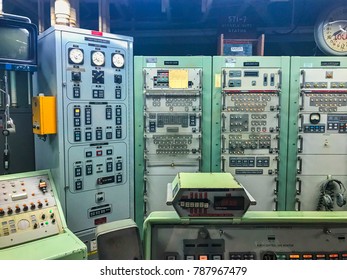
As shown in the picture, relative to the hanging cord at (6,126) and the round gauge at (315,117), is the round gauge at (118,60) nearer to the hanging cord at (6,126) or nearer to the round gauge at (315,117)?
the hanging cord at (6,126)

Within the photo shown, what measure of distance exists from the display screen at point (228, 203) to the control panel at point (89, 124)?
1547 mm

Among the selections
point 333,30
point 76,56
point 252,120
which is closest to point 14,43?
point 76,56

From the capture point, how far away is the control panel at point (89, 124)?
2305 mm

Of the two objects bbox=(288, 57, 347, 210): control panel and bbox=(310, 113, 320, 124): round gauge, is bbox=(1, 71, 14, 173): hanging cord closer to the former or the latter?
bbox=(288, 57, 347, 210): control panel

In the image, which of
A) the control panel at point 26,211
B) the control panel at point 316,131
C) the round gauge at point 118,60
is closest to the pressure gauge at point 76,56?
the round gauge at point 118,60

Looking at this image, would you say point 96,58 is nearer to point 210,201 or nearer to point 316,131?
point 210,201

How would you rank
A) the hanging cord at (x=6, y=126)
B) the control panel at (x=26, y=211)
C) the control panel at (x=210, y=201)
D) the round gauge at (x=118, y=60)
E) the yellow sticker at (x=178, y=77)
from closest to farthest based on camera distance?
the control panel at (x=210, y=201), the control panel at (x=26, y=211), the hanging cord at (x=6, y=126), the round gauge at (x=118, y=60), the yellow sticker at (x=178, y=77)

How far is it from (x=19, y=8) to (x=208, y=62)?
2.46 m

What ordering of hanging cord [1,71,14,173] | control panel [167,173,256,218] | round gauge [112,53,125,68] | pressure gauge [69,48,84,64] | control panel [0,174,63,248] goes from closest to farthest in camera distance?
control panel [167,173,256,218] → control panel [0,174,63,248] → hanging cord [1,71,14,173] → pressure gauge [69,48,84,64] → round gauge [112,53,125,68]

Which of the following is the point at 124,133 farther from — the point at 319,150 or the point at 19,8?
the point at 19,8

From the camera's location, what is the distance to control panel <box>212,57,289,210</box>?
2.79 m

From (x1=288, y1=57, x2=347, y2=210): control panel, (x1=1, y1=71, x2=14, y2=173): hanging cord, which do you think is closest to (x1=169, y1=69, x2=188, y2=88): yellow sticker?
(x1=288, y1=57, x2=347, y2=210): control panel

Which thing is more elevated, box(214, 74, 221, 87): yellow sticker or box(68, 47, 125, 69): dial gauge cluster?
box(68, 47, 125, 69): dial gauge cluster

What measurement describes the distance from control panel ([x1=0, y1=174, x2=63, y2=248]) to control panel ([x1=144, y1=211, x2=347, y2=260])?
46.1 inches
